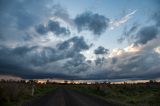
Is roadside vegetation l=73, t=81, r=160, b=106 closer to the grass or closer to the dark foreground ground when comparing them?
the grass

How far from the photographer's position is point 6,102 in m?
23.1

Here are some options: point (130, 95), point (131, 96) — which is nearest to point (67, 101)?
point (131, 96)

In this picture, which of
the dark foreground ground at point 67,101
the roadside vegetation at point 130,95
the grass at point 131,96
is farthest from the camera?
the roadside vegetation at point 130,95

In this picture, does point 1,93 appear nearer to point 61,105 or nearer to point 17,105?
point 17,105

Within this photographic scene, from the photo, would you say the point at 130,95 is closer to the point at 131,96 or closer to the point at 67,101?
the point at 131,96

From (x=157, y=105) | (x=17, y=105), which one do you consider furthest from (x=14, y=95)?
(x=157, y=105)

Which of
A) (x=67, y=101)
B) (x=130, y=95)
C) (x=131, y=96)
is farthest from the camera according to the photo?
(x=130, y=95)

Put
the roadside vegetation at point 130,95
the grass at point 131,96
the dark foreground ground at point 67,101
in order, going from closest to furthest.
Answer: the dark foreground ground at point 67,101
the grass at point 131,96
the roadside vegetation at point 130,95

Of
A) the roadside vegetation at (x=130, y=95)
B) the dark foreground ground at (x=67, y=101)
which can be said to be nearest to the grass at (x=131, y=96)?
the roadside vegetation at (x=130, y=95)

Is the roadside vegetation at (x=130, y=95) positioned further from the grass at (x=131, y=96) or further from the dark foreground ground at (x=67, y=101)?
the dark foreground ground at (x=67, y=101)

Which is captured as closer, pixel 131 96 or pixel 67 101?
pixel 67 101

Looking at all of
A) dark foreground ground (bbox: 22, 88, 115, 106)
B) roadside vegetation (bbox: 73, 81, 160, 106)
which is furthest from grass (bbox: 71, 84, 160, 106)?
dark foreground ground (bbox: 22, 88, 115, 106)

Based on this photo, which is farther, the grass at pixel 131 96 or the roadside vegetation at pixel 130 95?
the roadside vegetation at pixel 130 95

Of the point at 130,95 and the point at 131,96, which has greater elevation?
the point at 130,95
